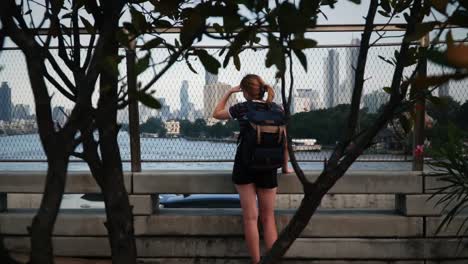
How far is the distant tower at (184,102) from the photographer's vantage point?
554 cm

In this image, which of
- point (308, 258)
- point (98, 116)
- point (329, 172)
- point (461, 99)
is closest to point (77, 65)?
point (98, 116)

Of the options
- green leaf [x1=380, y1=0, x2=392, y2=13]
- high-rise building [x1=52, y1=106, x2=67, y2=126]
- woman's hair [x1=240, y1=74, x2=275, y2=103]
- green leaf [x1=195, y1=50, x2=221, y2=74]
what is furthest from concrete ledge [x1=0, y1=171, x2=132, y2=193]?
green leaf [x1=195, y1=50, x2=221, y2=74]

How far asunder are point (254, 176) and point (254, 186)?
113 millimetres

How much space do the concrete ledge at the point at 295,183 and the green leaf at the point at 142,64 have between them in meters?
3.77

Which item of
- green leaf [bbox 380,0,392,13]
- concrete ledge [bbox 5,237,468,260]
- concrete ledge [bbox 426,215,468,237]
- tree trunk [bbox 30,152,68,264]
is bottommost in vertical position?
concrete ledge [bbox 5,237,468,260]

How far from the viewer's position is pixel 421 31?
1119 mm

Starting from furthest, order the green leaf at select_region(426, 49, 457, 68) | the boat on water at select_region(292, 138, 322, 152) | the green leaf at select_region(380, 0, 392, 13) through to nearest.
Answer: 1. the boat on water at select_region(292, 138, 322, 152)
2. the green leaf at select_region(380, 0, 392, 13)
3. the green leaf at select_region(426, 49, 457, 68)

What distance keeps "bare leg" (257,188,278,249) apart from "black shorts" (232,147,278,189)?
2.5 inches

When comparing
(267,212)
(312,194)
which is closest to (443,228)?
(267,212)

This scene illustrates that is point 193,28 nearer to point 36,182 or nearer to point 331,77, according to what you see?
point 331,77

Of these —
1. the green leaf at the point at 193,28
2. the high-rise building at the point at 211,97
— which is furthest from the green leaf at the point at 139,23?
the high-rise building at the point at 211,97

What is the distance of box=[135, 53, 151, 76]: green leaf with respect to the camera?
148cm

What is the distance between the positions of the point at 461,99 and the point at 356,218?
150cm

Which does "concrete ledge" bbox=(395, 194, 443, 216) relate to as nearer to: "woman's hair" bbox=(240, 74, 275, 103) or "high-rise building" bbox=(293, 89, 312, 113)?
"high-rise building" bbox=(293, 89, 312, 113)
